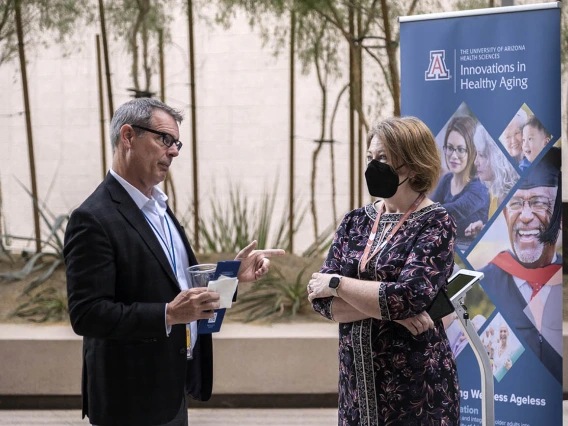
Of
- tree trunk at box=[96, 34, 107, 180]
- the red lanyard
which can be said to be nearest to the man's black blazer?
the red lanyard

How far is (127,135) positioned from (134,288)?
1.26 feet

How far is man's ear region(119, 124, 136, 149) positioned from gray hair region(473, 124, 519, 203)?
1.62 meters

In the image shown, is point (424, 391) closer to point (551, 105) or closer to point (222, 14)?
point (551, 105)

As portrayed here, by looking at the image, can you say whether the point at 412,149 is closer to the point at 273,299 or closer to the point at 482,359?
the point at 482,359

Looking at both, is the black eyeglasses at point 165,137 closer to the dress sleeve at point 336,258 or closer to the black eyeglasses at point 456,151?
the dress sleeve at point 336,258

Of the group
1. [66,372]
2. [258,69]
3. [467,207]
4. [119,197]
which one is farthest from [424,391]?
[258,69]

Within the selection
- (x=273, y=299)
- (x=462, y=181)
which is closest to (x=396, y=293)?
(x=462, y=181)

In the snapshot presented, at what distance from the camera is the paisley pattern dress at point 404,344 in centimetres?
177

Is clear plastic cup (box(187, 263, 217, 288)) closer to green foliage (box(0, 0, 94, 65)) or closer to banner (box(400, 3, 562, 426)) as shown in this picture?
banner (box(400, 3, 562, 426))

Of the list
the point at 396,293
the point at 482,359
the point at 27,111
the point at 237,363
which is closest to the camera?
the point at 396,293

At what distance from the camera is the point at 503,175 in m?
2.89

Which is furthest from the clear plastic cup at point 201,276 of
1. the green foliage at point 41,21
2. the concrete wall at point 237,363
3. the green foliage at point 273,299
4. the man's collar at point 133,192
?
the green foliage at point 41,21

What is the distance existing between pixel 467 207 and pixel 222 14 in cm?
241

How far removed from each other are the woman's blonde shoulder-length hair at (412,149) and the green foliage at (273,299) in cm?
246
